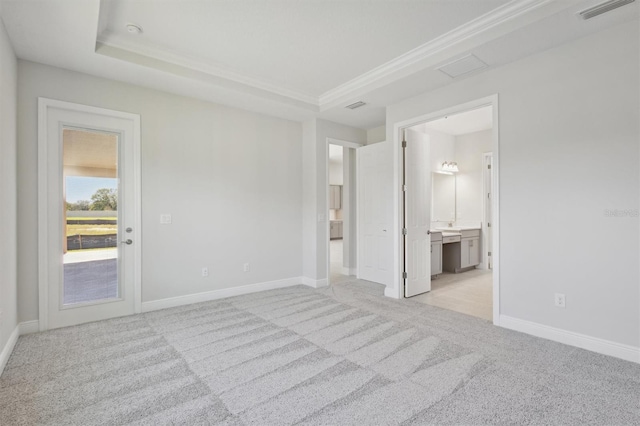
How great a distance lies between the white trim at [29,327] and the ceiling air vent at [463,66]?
4.94 meters

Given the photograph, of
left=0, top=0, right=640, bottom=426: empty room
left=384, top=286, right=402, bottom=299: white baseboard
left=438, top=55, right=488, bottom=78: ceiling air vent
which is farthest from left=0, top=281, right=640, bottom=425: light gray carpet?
left=438, top=55, right=488, bottom=78: ceiling air vent

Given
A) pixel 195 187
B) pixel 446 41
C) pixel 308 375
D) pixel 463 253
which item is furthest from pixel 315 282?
pixel 446 41

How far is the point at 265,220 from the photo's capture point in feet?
16.3

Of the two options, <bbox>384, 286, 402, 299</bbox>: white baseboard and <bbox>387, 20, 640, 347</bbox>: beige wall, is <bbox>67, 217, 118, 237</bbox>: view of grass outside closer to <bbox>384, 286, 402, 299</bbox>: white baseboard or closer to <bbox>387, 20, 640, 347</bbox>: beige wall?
<bbox>384, 286, 402, 299</bbox>: white baseboard

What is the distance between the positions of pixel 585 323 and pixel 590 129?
1712 mm

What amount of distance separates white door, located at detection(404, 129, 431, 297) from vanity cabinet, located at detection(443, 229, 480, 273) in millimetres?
1688

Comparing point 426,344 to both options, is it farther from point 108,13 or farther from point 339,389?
point 108,13

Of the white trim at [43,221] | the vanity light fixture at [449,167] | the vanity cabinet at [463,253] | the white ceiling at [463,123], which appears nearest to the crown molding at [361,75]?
the white trim at [43,221]

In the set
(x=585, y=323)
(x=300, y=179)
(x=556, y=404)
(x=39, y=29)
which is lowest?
(x=556, y=404)

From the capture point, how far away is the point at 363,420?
1.84m

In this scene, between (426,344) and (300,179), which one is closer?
(426,344)

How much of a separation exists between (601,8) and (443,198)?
4.87 m

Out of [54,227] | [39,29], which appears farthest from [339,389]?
[39,29]

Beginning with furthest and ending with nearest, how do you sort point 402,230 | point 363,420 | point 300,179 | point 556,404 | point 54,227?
point 300,179 → point 402,230 → point 54,227 → point 556,404 → point 363,420
